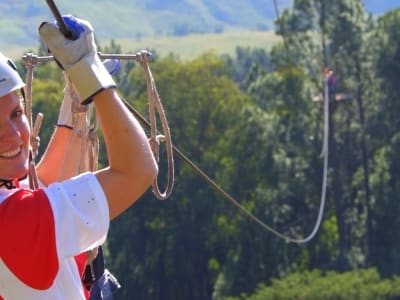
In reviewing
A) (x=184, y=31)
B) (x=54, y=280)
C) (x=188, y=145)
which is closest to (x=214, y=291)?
(x=188, y=145)

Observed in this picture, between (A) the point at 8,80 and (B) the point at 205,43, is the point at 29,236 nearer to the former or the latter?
(A) the point at 8,80

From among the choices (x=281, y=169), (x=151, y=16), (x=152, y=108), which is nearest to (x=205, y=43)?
(x=151, y=16)

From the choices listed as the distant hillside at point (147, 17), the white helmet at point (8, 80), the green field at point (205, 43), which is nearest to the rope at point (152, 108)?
the white helmet at point (8, 80)

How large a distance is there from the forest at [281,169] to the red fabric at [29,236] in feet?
99.0

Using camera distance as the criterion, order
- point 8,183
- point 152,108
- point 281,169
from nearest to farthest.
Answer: point 8,183, point 152,108, point 281,169

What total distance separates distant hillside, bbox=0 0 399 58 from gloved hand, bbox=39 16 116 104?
131m

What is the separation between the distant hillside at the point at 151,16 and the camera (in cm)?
14688

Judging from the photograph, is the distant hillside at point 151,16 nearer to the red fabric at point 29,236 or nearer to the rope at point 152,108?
the rope at point 152,108

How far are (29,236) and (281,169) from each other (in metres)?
32.2

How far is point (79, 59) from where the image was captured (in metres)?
2.27

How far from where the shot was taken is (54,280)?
234 cm

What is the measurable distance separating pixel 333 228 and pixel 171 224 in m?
4.09

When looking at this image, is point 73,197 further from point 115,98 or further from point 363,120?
point 363,120

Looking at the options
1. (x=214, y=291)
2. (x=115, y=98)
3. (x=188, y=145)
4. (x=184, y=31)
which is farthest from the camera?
(x=184, y=31)
